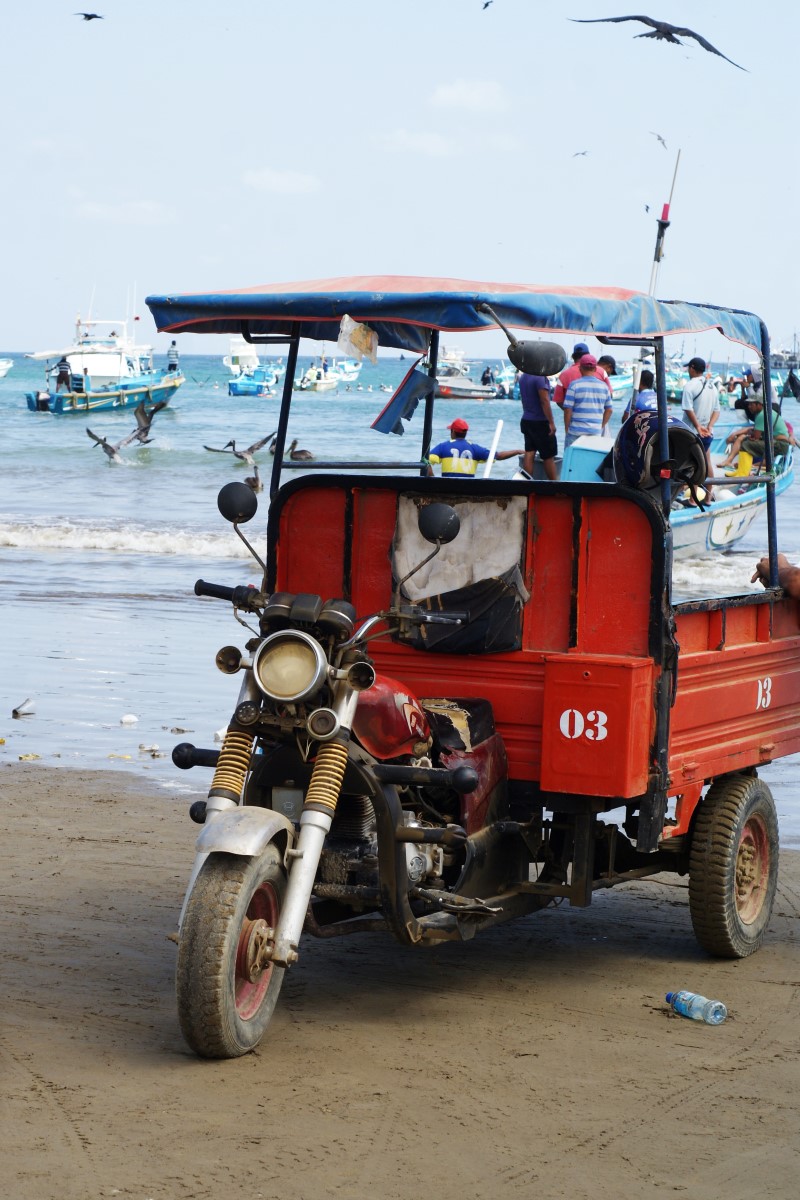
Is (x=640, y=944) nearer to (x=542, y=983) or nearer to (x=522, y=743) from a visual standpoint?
(x=542, y=983)

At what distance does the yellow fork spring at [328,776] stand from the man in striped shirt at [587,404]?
22.4 feet

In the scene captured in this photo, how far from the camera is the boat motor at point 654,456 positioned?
540cm

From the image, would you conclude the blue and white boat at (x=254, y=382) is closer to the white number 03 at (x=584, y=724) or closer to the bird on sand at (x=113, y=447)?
the bird on sand at (x=113, y=447)

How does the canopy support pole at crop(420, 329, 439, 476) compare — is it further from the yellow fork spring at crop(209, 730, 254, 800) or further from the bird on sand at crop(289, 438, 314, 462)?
the yellow fork spring at crop(209, 730, 254, 800)

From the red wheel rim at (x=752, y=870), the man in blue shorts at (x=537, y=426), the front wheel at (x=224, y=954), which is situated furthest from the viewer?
the man in blue shorts at (x=537, y=426)

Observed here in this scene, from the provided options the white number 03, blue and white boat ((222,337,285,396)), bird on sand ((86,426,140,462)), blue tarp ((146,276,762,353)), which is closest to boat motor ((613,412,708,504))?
blue tarp ((146,276,762,353))

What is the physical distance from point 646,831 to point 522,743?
50 cm

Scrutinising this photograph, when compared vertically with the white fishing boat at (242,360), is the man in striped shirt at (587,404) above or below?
below

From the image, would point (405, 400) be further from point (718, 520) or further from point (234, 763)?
point (718, 520)

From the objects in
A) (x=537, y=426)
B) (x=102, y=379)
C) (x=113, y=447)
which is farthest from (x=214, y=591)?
(x=102, y=379)

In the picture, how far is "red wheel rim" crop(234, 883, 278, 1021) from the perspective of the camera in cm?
432

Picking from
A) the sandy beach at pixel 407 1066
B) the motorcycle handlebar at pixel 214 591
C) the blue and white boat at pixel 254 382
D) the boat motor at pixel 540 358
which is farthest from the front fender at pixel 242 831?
the blue and white boat at pixel 254 382

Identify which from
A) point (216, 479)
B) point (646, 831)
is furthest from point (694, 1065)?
point (216, 479)

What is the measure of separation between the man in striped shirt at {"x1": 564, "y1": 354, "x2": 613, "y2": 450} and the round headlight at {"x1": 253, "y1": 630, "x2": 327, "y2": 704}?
268 inches
